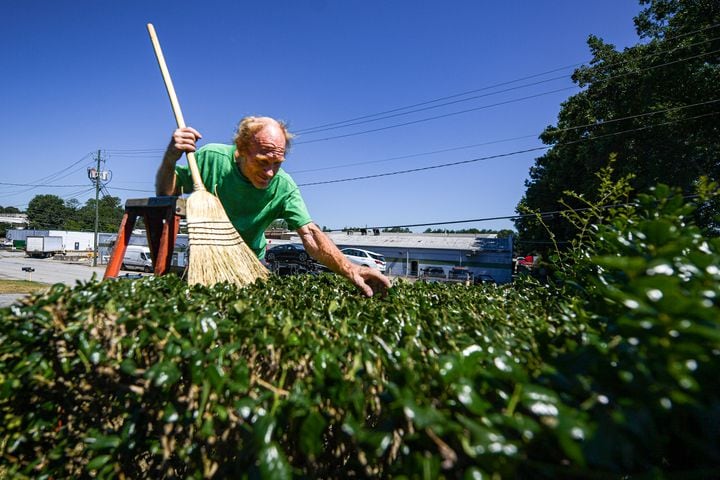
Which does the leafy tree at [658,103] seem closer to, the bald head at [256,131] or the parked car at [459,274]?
the parked car at [459,274]

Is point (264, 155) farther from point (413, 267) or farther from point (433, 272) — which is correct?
point (413, 267)

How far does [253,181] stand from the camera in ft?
10.3

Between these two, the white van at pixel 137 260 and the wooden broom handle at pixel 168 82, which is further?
the white van at pixel 137 260

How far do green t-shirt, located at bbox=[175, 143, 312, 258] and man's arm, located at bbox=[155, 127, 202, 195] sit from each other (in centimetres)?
17

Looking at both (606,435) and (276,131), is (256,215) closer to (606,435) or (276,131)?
(276,131)

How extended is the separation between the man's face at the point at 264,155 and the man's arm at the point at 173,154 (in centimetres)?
41

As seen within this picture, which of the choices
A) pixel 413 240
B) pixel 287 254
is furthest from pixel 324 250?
pixel 413 240

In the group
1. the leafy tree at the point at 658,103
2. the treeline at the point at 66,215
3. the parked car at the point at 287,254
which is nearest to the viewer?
the leafy tree at the point at 658,103

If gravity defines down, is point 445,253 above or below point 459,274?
above

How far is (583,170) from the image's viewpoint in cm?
2203

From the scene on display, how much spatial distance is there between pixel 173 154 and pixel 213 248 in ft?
2.72

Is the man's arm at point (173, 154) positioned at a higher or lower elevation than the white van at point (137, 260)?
higher

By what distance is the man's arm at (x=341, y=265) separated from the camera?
2531 millimetres

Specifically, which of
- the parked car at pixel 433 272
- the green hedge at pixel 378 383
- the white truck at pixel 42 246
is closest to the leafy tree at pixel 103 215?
the white truck at pixel 42 246
